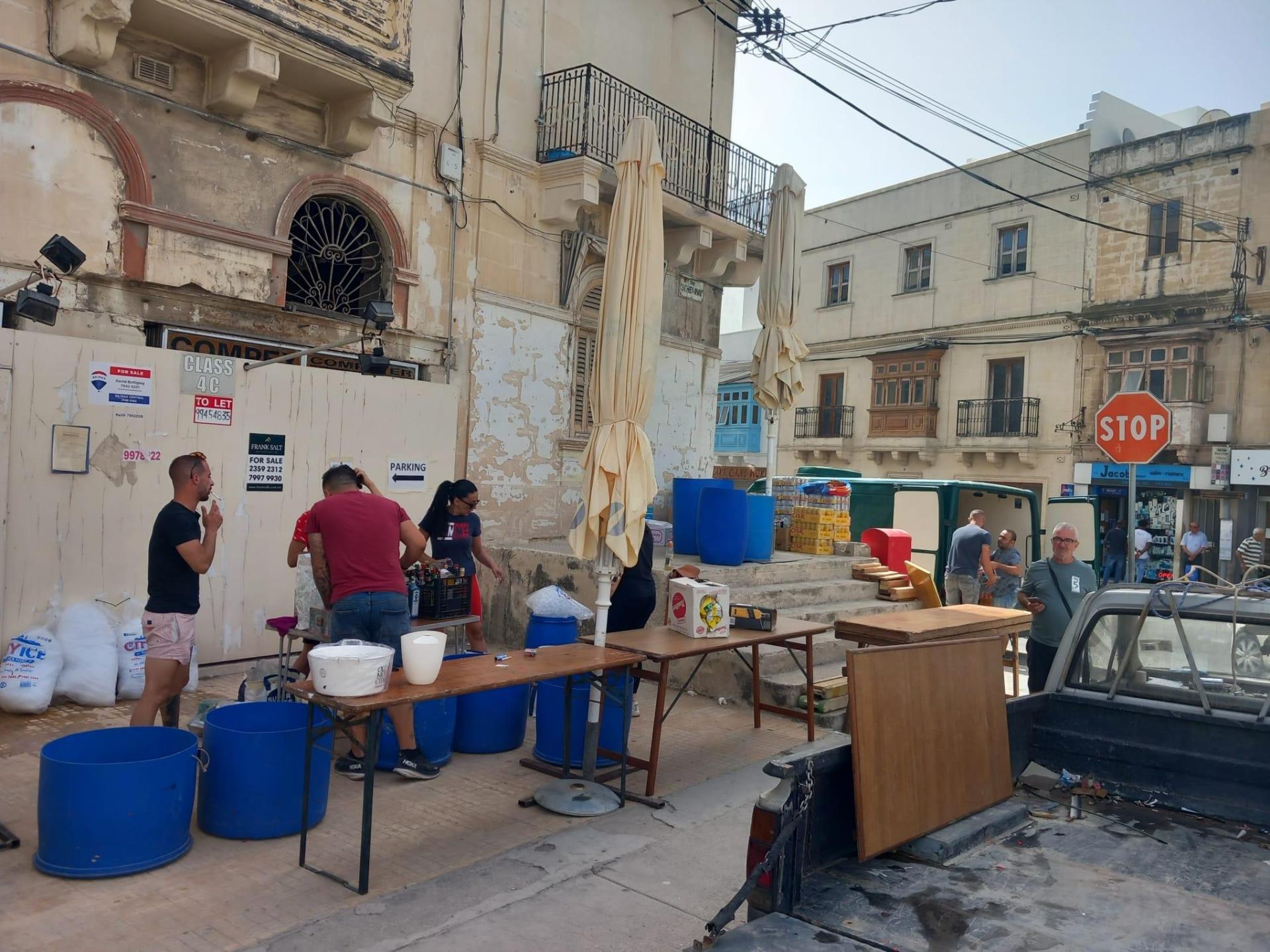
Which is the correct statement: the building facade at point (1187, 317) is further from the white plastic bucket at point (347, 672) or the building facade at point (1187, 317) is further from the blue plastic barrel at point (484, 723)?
the white plastic bucket at point (347, 672)

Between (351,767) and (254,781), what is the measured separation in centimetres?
121

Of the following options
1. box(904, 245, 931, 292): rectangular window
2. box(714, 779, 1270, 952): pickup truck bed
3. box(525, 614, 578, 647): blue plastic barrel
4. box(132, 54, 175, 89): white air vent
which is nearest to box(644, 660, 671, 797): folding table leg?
box(525, 614, 578, 647): blue plastic barrel

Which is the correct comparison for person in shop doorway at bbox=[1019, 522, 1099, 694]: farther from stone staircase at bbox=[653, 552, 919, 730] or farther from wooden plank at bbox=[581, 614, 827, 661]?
wooden plank at bbox=[581, 614, 827, 661]

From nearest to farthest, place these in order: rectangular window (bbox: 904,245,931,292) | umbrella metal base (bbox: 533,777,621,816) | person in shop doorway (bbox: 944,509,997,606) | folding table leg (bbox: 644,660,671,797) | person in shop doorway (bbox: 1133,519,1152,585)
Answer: umbrella metal base (bbox: 533,777,621,816)
folding table leg (bbox: 644,660,671,797)
person in shop doorway (bbox: 944,509,997,606)
person in shop doorway (bbox: 1133,519,1152,585)
rectangular window (bbox: 904,245,931,292)

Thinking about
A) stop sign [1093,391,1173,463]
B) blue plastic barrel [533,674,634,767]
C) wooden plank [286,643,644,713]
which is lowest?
blue plastic barrel [533,674,634,767]

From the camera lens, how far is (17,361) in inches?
273

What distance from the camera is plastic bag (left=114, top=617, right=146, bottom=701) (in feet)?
23.8

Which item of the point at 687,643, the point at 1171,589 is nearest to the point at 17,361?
the point at 687,643

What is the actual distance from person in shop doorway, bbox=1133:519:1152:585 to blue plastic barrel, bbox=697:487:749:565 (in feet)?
49.6

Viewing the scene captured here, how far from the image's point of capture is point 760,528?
10.6 m

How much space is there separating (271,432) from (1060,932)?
7.54 meters

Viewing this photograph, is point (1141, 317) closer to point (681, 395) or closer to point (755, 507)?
point (681, 395)

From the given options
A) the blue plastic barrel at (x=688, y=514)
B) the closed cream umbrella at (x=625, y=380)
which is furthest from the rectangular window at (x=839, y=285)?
the closed cream umbrella at (x=625, y=380)

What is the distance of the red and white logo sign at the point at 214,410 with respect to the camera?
7953 millimetres
